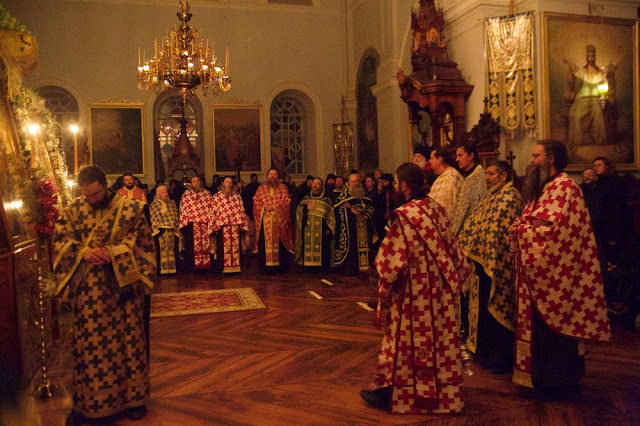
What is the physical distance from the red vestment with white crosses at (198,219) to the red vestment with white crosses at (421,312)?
6871mm

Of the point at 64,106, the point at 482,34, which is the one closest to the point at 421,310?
the point at 482,34

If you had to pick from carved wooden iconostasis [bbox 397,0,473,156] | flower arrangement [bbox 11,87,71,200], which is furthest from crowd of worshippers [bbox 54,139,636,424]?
carved wooden iconostasis [bbox 397,0,473,156]

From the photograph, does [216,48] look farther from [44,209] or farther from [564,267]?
[564,267]

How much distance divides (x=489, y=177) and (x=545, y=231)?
33.4 inches

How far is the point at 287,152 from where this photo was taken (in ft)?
56.0

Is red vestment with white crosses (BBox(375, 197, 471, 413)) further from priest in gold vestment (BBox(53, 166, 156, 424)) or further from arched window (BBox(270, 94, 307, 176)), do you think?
arched window (BBox(270, 94, 307, 176))

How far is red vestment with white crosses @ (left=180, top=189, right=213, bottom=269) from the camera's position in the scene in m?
9.99

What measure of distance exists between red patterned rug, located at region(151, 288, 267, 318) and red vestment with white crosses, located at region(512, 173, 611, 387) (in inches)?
152

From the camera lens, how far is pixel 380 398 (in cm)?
372

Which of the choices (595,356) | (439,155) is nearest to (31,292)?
(439,155)

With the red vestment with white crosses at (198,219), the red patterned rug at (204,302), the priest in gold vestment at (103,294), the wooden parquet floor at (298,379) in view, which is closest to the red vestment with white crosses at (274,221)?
the red vestment with white crosses at (198,219)

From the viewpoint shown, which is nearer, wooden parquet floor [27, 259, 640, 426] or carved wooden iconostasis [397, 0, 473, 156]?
wooden parquet floor [27, 259, 640, 426]

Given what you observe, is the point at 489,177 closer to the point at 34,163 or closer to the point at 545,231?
the point at 545,231

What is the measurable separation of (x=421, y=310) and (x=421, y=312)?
0.04ft
